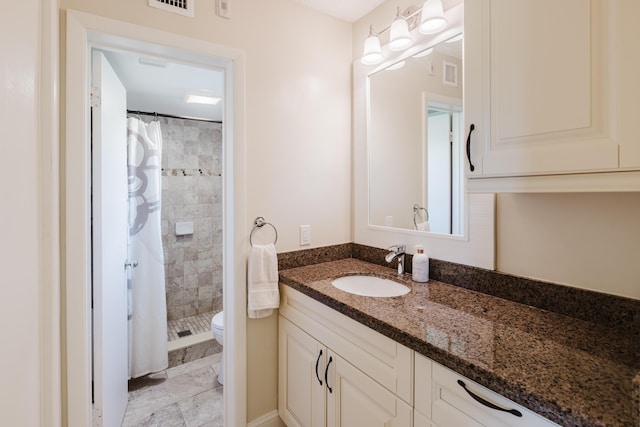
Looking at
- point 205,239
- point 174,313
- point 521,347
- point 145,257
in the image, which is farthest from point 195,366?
point 521,347

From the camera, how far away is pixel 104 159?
153 centimetres

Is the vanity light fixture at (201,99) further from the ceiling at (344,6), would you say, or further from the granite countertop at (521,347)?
the granite countertop at (521,347)

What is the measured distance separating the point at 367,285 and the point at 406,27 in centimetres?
133

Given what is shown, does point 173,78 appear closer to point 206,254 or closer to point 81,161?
point 81,161

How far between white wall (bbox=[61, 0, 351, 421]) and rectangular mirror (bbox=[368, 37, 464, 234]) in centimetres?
24

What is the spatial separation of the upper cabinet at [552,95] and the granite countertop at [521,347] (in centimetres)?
45

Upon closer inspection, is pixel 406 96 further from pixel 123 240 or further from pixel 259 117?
pixel 123 240

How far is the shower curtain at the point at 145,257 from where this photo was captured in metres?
2.35

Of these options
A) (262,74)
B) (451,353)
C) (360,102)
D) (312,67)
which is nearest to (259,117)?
Result: (262,74)

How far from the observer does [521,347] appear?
0.88 m

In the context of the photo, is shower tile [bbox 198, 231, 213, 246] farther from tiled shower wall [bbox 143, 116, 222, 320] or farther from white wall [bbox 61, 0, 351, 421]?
white wall [bbox 61, 0, 351, 421]

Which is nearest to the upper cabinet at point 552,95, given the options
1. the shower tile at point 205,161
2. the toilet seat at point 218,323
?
the toilet seat at point 218,323

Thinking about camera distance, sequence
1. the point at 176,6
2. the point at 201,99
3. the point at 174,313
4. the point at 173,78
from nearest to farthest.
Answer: the point at 176,6 → the point at 173,78 → the point at 201,99 → the point at 174,313

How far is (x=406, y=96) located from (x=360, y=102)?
32 cm
